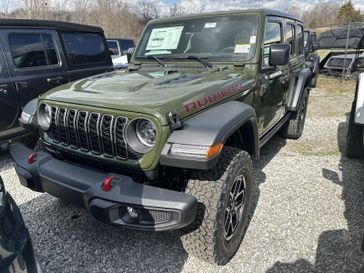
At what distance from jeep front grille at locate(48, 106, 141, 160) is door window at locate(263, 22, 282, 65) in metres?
1.90

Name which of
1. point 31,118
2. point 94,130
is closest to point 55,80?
point 31,118

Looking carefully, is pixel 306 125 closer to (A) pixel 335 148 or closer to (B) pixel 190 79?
(A) pixel 335 148

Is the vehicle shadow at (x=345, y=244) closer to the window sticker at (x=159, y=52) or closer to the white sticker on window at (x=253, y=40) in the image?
the white sticker on window at (x=253, y=40)

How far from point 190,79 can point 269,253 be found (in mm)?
1614

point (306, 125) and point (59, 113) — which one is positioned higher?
point (59, 113)

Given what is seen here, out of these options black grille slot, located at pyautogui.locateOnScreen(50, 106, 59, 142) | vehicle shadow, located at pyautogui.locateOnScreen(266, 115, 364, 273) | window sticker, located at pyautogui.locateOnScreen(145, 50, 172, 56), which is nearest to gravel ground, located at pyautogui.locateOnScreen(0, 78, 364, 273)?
vehicle shadow, located at pyautogui.locateOnScreen(266, 115, 364, 273)

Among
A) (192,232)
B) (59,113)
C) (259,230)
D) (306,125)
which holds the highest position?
(59,113)

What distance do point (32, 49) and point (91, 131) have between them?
3.11 m

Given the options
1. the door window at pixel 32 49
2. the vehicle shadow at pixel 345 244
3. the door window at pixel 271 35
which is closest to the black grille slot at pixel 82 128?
the vehicle shadow at pixel 345 244

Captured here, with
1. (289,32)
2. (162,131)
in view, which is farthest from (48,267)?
(289,32)

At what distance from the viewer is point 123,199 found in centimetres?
193

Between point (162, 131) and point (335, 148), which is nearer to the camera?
point (162, 131)

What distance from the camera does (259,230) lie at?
2.88 metres

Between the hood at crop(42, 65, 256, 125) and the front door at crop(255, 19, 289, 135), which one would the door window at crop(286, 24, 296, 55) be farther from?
the hood at crop(42, 65, 256, 125)
